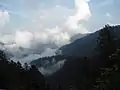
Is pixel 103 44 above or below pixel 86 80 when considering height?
above

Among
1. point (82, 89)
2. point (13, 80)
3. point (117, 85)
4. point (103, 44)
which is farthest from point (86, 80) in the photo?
point (117, 85)

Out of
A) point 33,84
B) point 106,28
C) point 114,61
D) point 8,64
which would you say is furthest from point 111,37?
point 8,64

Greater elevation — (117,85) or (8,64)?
(8,64)

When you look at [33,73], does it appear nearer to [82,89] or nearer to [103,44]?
[82,89]

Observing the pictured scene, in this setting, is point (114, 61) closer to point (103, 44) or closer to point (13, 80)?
point (103, 44)

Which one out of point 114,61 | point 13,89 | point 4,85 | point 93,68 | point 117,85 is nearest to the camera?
point 117,85

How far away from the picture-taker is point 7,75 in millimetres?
100938

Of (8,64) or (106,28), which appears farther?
(8,64)

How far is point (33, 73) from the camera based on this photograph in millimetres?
123062

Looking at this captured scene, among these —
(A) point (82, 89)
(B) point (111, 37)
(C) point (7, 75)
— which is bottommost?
(A) point (82, 89)

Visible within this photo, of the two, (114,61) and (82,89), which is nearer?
(114,61)

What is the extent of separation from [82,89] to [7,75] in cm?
2631

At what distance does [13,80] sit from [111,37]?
109 feet

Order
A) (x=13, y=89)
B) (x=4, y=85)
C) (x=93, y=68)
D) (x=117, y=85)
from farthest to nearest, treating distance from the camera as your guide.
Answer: (x=93, y=68)
(x=4, y=85)
(x=13, y=89)
(x=117, y=85)
